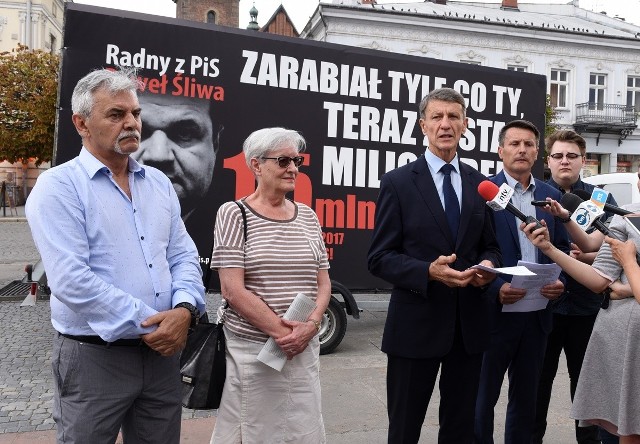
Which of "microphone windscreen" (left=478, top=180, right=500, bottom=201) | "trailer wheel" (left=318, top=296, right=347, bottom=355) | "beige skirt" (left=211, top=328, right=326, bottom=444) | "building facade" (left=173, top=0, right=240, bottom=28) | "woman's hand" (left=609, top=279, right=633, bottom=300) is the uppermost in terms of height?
"building facade" (left=173, top=0, right=240, bottom=28)

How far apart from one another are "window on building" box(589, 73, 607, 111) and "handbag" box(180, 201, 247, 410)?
3331 centimetres

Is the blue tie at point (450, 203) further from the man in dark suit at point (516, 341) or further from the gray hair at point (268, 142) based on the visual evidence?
the gray hair at point (268, 142)

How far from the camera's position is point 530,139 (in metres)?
3.57

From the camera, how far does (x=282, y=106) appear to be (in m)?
5.97

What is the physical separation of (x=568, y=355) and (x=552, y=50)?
30480 millimetres

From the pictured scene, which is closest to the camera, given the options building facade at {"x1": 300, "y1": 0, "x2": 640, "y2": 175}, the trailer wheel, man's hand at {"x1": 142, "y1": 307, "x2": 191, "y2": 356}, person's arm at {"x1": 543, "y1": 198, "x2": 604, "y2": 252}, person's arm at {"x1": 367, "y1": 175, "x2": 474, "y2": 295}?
man's hand at {"x1": 142, "y1": 307, "x2": 191, "y2": 356}

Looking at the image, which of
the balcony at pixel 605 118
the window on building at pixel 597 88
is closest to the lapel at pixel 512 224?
the balcony at pixel 605 118

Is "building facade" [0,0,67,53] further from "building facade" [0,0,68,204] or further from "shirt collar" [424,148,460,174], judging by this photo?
"shirt collar" [424,148,460,174]

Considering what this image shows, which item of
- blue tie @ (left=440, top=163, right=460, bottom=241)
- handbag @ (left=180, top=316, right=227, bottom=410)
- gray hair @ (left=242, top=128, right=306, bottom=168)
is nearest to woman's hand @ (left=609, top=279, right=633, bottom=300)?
blue tie @ (left=440, top=163, right=460, bottom=241)

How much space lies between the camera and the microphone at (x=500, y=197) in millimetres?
2762

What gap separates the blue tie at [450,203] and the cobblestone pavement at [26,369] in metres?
2.75

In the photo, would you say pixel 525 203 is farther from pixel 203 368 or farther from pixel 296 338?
pixel 203 368

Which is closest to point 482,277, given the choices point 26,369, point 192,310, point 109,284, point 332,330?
point 192,310

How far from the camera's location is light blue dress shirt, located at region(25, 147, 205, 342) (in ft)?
7.16
